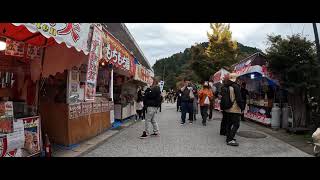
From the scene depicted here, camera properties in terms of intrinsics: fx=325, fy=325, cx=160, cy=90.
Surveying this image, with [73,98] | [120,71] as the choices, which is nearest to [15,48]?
[73,98]

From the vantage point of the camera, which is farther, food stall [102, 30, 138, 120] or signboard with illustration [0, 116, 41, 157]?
food stall [102, 30, 138, 120]

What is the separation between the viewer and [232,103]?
8.59m

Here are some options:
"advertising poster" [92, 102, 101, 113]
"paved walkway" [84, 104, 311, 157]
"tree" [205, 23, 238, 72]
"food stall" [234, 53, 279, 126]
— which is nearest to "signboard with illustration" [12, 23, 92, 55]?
"paved walkway" [84, 104, 311, 157]

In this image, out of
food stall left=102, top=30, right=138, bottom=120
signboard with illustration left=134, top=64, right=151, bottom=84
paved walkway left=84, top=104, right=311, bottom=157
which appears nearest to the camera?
paved walkway left=84, top=104, right=311, bottom=157

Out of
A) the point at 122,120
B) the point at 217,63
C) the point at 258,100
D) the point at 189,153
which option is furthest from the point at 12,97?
the point at 217,63

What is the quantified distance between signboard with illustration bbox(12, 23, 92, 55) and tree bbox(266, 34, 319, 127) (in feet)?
24.2

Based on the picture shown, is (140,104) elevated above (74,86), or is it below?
below

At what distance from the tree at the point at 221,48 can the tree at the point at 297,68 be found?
92.3 feet

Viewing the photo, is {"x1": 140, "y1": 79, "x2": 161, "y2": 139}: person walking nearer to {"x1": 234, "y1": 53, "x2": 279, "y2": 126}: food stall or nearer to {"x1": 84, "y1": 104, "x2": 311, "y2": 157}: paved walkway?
{"x1": 84, "y1": 104, "x2": 311, "y2": 157}: paved walkway

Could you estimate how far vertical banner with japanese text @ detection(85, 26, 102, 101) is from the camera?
9.01 metres

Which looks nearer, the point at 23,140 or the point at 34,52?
the point at 23,140

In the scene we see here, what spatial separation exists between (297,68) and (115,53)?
6433 millimetres

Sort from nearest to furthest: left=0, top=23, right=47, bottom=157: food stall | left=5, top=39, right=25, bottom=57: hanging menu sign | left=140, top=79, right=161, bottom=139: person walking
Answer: left=0, top=23, right=47, bottom=157: food stall < left=5, top=39, right=25, bottom=57: hanging menu sign < left=140, top=79, right=161, bottom=139: person walking

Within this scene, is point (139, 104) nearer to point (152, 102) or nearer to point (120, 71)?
point (120, 71)
